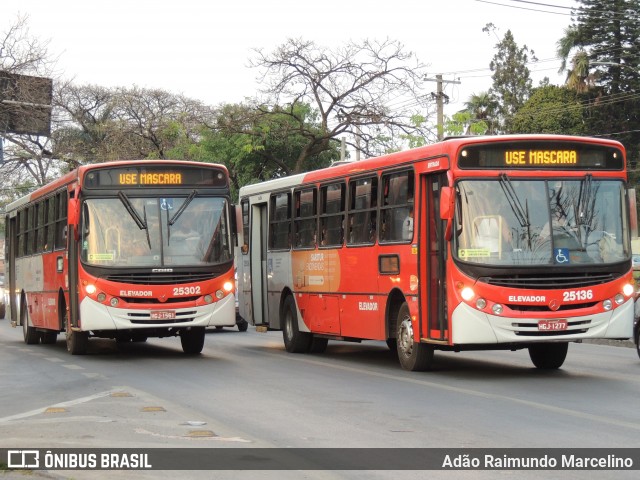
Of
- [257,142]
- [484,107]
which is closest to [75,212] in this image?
[257,142]

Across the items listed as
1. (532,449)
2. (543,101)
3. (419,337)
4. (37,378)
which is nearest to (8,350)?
(37,378)

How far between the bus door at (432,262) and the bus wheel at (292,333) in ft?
18.1

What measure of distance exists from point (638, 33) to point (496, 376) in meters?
49.8

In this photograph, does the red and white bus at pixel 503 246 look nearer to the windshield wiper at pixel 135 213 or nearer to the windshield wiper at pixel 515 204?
the windshield wiper at pixel 515 204

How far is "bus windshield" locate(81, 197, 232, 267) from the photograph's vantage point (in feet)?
64.6

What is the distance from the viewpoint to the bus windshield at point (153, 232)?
19688mm

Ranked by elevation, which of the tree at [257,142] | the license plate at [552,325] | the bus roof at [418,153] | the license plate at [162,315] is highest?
the tree at [257,142]

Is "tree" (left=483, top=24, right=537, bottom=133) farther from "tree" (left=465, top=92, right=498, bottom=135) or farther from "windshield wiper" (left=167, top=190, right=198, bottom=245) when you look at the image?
"windshield wiper" (left=167, top=190, right=198, bottom=245)

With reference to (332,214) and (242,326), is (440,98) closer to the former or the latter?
(242,326)

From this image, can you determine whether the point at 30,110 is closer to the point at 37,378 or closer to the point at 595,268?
the point at 37,378

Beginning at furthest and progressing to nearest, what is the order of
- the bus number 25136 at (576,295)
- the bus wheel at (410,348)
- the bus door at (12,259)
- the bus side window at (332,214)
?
the bus door at (12,259), the bus side window at (332,214), the bus wheel at (410,348), the bus number 25136 at (576,295)

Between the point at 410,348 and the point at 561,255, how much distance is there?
2637 mm

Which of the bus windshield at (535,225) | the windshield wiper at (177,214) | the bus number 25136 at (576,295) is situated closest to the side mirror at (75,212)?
the windshield wiper at (177,214)

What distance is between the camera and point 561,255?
15258 millimetres
